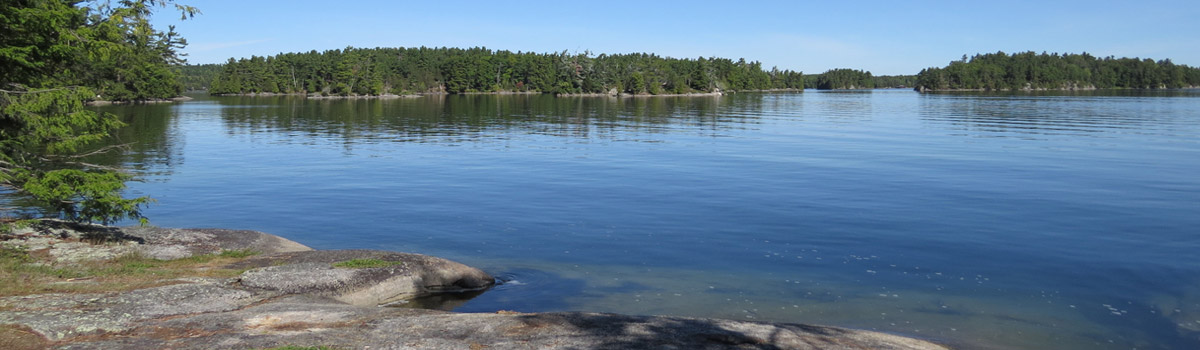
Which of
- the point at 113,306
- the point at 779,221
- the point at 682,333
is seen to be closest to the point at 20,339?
the point at 113,306

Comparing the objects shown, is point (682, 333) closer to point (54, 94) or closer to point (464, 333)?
point (464, 333)

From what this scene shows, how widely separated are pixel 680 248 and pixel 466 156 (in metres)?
25.8

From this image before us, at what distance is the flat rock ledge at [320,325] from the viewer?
10.8 metres

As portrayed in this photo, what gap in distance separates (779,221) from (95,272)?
57.0 feet

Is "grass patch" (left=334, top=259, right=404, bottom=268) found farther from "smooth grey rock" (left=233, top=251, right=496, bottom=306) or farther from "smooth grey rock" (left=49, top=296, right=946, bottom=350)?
"smooth grey rock" (left=49, top=296, right=946, bottom=350)

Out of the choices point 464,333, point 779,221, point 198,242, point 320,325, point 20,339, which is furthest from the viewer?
point 779,221

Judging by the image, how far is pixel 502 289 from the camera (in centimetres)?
1730

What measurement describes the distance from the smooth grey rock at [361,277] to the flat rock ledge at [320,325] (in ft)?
0.12

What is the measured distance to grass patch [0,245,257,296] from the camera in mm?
13227

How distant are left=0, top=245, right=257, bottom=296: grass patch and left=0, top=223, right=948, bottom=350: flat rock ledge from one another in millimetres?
516

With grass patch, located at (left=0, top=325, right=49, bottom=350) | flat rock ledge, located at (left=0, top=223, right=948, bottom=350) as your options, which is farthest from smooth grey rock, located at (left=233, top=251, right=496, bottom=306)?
grass patch, located at (left=0, top=325, right=49, bottom=350)

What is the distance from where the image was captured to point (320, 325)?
38.4ft

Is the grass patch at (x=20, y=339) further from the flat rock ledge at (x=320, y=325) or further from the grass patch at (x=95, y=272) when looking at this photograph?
the grass patch at (x=95, y=272)

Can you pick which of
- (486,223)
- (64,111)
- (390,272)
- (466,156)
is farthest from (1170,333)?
(466,156)
